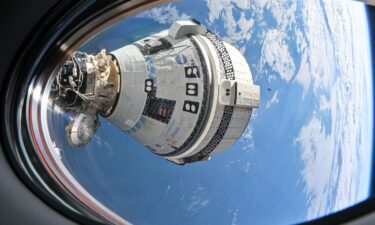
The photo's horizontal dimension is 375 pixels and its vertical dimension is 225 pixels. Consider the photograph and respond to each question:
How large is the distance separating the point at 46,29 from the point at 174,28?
1.72 metres

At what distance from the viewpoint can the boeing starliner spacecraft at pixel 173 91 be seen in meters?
2.81

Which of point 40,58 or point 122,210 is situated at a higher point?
point 40,58

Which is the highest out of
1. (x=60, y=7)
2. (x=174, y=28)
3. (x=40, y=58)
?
(x=174, y=28)

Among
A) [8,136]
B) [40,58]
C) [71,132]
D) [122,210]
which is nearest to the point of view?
[8,136]

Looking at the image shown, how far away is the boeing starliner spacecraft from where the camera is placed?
9.21ft

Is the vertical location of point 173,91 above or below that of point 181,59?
below

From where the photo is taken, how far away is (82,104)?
266 centimetres

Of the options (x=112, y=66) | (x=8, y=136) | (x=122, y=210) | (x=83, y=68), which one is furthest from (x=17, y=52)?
(x=112, y=66)

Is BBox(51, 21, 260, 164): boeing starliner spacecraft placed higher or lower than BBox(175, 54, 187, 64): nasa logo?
lower

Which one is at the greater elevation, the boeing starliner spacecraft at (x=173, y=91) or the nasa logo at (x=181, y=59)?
the nasa logo at (x=181, y=59)

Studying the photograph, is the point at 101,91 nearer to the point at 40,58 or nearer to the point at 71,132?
the point at 71,132

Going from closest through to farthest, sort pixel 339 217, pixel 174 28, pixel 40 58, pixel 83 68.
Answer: pixel 339 217
pixel 40 58
pixel 83 68
pixel 174 28

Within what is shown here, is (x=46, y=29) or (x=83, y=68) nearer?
(x=46, y=29)

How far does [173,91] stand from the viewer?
2801 mm
